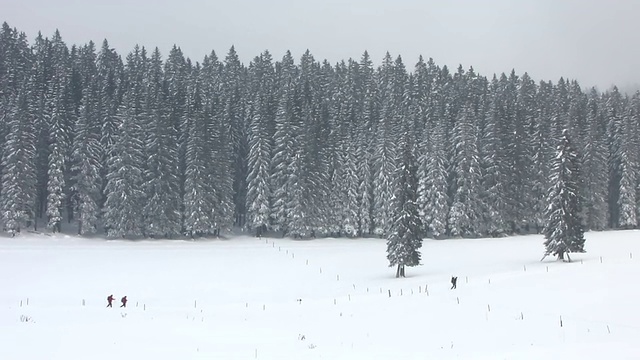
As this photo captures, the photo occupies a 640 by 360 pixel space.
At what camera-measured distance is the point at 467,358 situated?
2039 centimetres

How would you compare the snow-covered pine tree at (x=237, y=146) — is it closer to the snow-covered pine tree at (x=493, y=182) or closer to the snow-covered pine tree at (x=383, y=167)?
the snow-covered pine tree at (x=383, y=167)

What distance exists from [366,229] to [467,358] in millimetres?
64324

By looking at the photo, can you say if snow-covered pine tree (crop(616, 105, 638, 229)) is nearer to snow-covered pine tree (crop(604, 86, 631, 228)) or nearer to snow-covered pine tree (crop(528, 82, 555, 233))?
snow-covered pine tree (crop(604, 86, 631, 228))

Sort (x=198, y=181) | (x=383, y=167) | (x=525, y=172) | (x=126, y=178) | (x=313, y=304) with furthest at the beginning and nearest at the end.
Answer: (x=525, y=172) → (x=383, y=167) → (x=198, y=181) → (x=126, y=178) → (x=313, y=304)

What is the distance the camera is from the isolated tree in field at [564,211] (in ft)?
162

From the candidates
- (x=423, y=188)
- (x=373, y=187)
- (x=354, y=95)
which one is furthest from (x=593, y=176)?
(x=354, y=95)

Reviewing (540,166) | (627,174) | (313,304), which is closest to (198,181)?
(313,304)

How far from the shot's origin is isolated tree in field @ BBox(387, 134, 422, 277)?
5026cm

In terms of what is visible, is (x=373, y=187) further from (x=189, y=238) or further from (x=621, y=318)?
(x=621, y=318)

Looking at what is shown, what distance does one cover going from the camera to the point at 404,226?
5078 cm

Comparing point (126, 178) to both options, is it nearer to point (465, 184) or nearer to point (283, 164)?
point (283, 164)

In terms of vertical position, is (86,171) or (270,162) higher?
(270,162)

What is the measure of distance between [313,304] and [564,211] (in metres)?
25.4

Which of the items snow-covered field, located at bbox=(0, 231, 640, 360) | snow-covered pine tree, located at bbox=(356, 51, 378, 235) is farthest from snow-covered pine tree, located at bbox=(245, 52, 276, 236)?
snow-covered field, located at bbox=(0, 231, 640, 360)
